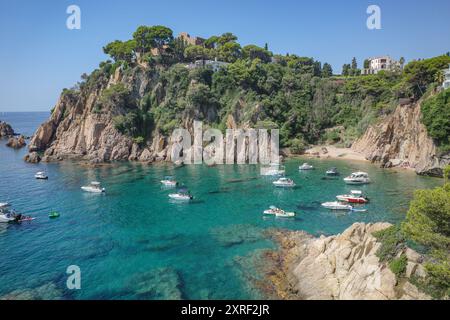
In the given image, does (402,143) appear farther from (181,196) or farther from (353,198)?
(181,196)

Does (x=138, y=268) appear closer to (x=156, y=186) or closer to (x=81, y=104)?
(x=156, y=186)

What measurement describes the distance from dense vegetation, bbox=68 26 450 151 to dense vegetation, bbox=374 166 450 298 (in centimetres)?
6412

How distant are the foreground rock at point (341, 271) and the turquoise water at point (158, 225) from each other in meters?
3.70

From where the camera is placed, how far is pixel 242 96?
314 ft

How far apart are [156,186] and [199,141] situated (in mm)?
29237

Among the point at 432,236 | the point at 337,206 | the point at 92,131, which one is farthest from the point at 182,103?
the point at 432,236

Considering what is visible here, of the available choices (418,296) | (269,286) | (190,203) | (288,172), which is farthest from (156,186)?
(418,296)

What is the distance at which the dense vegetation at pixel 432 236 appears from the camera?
66.3ft

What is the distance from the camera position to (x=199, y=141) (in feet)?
287

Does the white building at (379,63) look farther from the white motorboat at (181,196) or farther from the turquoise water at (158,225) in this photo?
the white motorboat at (181,196)

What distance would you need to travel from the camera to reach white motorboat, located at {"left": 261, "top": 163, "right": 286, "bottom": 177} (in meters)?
67.2

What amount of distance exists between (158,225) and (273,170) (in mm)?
32597

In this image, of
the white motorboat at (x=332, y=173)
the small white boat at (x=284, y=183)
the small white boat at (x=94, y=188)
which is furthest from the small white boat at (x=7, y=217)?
the white motorboat at (x=332, y=173)
